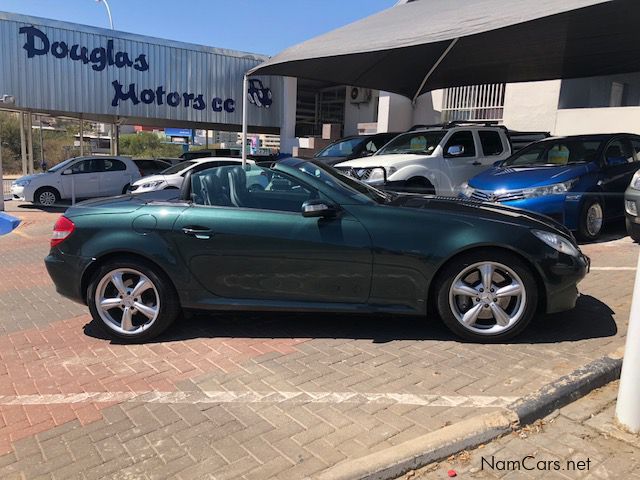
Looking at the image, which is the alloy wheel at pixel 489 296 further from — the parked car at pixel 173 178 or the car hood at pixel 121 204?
the parked car at pixel 173 178

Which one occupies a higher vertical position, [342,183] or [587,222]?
[342,183]

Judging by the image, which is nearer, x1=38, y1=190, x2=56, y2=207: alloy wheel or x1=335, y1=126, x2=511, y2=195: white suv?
x1=335, y1=126, x2=511, y2=195: white suv

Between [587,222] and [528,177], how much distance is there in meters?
1.04

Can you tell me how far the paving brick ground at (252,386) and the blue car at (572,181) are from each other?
2.45 meters

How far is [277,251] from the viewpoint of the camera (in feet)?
13.8

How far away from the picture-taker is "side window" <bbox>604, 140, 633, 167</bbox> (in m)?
8.15

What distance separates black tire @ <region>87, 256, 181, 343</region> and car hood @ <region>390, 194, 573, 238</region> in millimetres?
1940

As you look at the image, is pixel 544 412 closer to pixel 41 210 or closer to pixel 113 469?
pixel 113 469

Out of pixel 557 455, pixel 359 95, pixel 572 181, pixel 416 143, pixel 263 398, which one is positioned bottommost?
pixel 263 398

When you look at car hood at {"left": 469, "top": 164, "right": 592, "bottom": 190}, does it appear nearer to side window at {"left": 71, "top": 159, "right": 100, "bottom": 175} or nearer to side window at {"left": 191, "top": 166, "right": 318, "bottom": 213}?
side window at {"left": 191, "top": 166, "right": 318, "bottom": 213}

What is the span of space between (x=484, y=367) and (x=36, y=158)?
124ft

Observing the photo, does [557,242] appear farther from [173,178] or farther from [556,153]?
[173,178]

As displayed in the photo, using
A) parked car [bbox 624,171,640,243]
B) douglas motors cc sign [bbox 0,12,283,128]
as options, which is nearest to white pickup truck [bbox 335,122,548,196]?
parked car [bbox 624,171,640,243]

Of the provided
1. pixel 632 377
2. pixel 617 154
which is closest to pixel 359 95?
pixel 617 154
